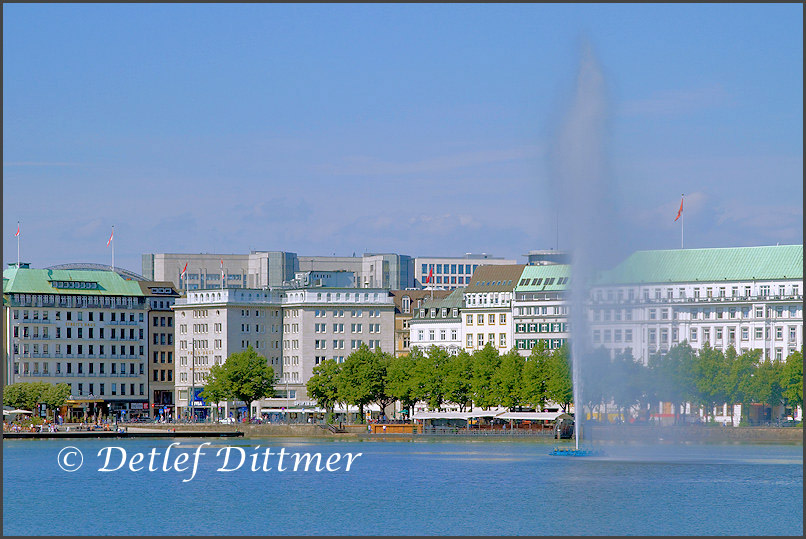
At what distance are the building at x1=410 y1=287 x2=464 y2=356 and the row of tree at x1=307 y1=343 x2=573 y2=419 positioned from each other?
1464cm

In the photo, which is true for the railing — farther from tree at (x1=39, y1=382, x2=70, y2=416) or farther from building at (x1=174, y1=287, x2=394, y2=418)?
tree at (x1=39, y1=382, x2=70, y2=416)

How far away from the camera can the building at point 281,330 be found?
17562 centimetres

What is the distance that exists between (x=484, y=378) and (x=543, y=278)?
30652mm

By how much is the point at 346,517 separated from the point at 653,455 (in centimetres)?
3291

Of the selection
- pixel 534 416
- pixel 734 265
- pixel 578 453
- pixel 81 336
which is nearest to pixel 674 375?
pixel 534 416

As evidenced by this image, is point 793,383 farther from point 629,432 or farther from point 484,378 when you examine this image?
point 629,432

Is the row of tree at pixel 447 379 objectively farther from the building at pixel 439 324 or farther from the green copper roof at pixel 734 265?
the green copper roof at pixel 734 265

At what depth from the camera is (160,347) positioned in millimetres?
183875

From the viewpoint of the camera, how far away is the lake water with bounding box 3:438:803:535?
6594 centimetres

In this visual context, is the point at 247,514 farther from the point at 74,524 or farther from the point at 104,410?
the point at 104,410

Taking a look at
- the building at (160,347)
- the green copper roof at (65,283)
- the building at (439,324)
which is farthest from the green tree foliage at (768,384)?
the green copper roof at (65,283)

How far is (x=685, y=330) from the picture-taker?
15600cm

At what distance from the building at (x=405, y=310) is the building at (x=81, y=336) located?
27.1 metres

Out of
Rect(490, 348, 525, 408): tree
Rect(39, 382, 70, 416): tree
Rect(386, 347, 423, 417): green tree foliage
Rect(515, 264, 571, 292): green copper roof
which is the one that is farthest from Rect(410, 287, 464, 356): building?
Rect(39, 382, 70, 416): tree
